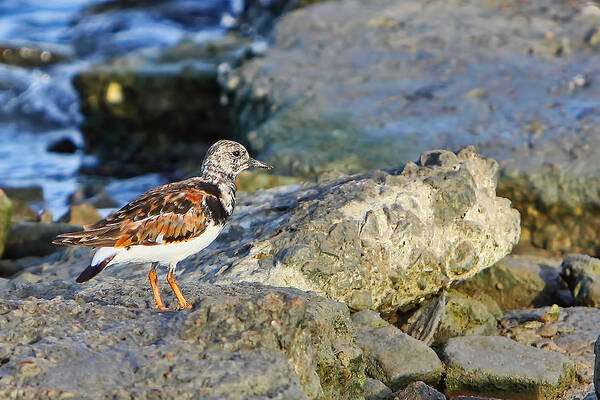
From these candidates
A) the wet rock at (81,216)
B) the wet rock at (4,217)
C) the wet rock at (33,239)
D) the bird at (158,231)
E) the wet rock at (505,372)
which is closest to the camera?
the bird at (158,231)

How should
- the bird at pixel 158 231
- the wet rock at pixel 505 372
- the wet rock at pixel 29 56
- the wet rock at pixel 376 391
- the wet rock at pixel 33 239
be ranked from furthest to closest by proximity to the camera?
the wet rock at pixel 29 56
the wet rock at pixel 33 239
the wet rock at pixel 505 372
the bird at pixel 158 231
the wet rock at pixel 376 391

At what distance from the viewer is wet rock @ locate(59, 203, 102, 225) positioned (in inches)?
356

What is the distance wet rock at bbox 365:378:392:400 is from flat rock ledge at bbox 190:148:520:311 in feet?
2.65

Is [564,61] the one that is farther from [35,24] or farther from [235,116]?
[35,24]

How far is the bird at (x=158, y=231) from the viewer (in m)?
5.18

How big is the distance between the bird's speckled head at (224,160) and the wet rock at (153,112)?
26.3 ft

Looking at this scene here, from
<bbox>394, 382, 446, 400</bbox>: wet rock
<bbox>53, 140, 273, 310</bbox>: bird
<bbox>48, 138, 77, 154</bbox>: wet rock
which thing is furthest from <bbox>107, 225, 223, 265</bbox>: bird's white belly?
<bbox>48, 138, 77, 154</bbox>: wet rock

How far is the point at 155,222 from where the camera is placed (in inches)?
211

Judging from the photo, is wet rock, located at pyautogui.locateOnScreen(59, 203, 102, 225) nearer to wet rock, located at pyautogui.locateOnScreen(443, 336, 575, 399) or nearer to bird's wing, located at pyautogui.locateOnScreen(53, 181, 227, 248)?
bird's wing, located at pyautogui.locateOnScreen(53, 181, 227, 248)

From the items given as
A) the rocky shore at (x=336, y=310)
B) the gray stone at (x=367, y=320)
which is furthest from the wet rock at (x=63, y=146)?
the gray stone at (x=367, y=320)

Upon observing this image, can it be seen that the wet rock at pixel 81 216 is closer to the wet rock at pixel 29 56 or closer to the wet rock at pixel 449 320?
the wet rock at pixel 449 320

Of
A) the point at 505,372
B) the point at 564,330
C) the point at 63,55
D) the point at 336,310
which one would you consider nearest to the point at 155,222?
the point at 336,310

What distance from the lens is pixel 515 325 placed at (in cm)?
635

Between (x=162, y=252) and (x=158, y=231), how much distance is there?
13cm
